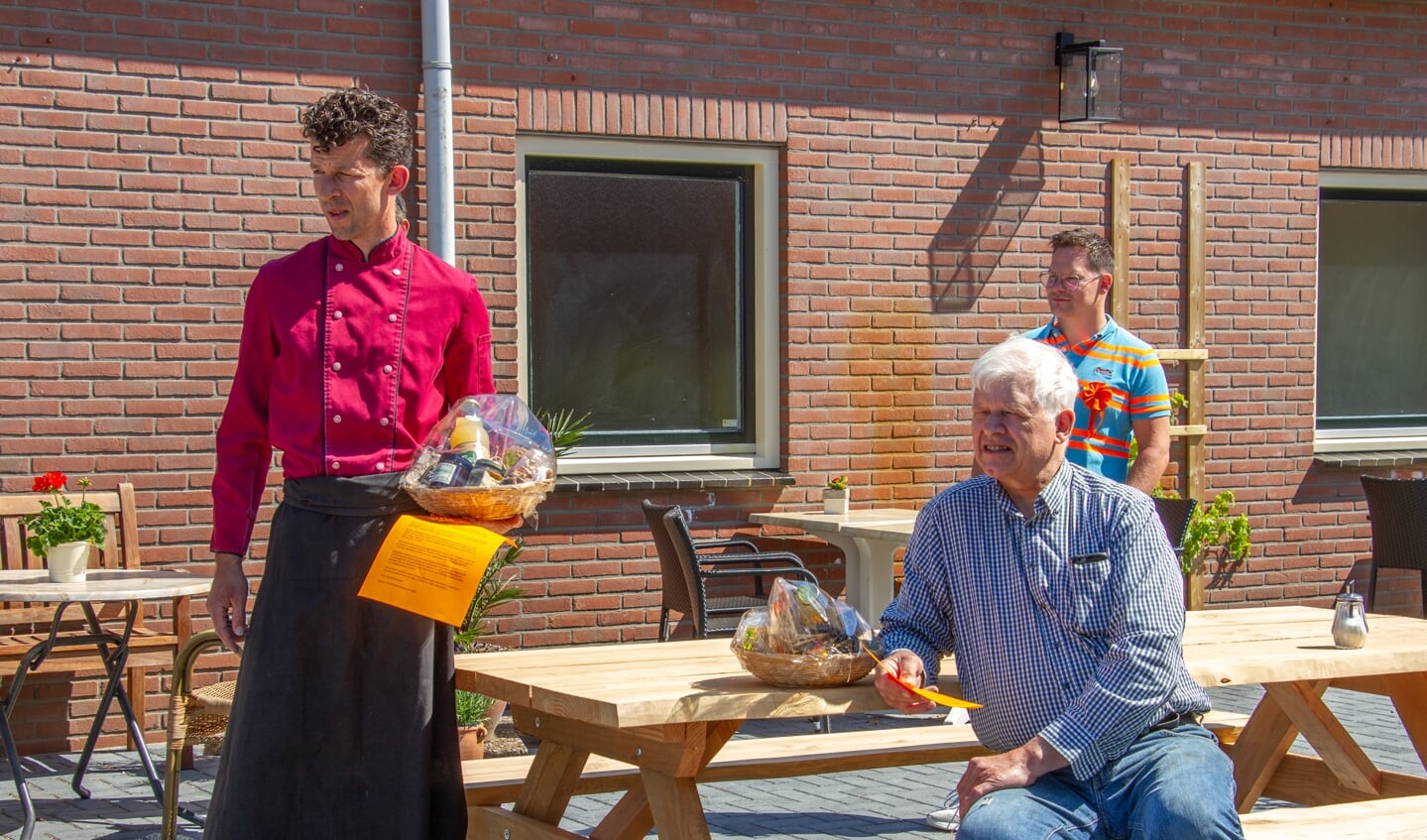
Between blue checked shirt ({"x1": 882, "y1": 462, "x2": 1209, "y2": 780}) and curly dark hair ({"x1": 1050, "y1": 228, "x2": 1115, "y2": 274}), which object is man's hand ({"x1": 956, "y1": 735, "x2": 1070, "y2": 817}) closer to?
blue checked shirt ({"x1": 882, "y1": 462, "x2": 1209, "y2": 780})

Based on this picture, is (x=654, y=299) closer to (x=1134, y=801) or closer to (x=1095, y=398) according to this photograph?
(x=1095, y=398)

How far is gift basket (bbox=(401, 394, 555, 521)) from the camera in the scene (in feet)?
11.3

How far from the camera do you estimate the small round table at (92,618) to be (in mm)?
5500

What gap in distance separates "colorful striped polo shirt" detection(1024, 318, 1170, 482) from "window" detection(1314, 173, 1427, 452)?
194 inches

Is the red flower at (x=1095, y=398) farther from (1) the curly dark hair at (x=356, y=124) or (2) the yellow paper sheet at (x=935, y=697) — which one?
(1) the curly dark hair at (x=356, y=124)

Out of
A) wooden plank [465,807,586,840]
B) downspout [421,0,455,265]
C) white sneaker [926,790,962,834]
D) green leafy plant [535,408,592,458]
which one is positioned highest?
downspout [421,0,455,265]

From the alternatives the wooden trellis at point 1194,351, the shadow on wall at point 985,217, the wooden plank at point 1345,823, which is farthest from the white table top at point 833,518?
the wooden plank at point 1345,823

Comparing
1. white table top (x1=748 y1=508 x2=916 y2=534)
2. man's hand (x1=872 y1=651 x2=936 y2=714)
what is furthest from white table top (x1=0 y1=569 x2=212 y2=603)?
man's hand (x1=872 y1=651 x2=936 y2=714)

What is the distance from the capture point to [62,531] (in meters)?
6.03

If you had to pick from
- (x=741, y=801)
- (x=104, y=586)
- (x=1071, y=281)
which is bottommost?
(x=741, y=801)

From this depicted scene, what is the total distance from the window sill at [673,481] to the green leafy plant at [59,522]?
7.21ft

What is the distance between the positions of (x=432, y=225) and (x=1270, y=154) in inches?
193

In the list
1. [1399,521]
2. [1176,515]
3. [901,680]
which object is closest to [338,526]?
[901,680]

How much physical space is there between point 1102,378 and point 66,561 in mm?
3569
